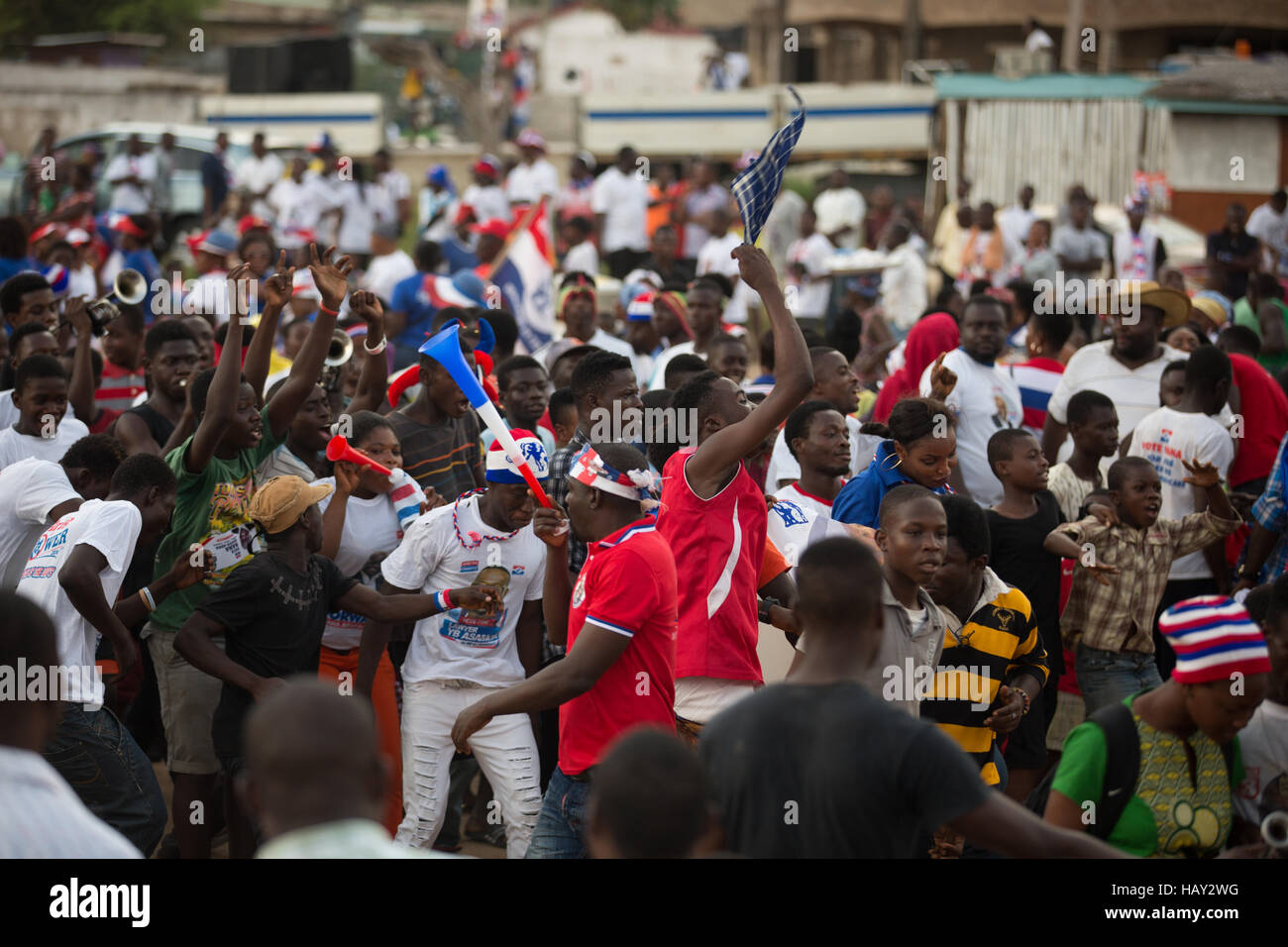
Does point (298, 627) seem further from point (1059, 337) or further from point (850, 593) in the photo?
point (1059, 337)

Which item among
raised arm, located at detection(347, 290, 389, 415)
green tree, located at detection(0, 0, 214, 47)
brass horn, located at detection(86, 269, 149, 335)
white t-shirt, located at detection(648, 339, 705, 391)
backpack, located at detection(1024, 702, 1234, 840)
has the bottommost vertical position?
backpack, located at detection(1024, 702, 1234, 840)

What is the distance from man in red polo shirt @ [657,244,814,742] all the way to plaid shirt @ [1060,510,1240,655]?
1.91 metres

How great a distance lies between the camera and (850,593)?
3293 millimetres

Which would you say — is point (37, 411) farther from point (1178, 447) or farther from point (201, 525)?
point (1178, 447)

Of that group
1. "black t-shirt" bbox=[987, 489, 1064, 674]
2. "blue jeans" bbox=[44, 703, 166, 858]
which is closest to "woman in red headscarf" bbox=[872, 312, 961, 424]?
"black t-shirt" bbox=[987, 489, 1064, 674]

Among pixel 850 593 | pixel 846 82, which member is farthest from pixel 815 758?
pixel 846 82

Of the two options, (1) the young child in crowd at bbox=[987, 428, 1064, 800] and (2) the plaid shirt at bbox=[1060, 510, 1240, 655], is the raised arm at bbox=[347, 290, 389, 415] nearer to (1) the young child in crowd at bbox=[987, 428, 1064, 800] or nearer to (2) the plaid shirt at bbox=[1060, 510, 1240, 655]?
(1) the young child in crowd at bbox=[987, 428, 1064, 800]

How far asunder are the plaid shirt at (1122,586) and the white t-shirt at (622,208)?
12.0m

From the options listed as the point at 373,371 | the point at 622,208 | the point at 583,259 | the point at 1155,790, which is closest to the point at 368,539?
the point at 373,371

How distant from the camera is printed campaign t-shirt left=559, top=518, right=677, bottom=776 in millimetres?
4234

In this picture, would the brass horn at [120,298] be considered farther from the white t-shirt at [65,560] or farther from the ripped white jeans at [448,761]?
the ripped white jeans at [448,761]

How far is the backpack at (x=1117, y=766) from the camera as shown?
357 centimetres
